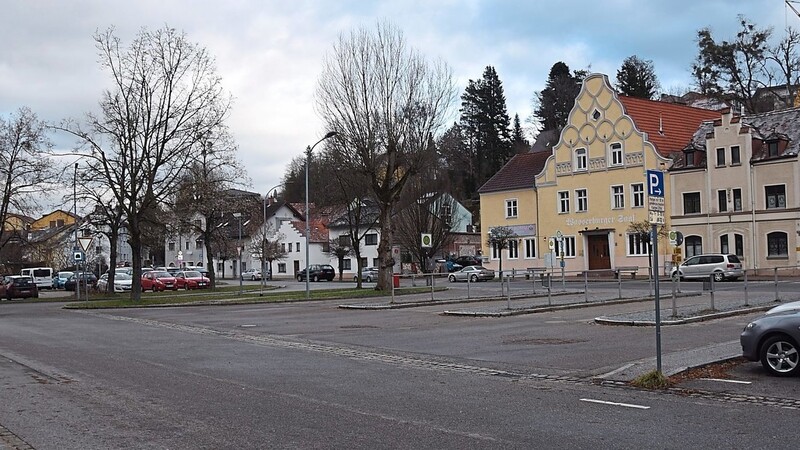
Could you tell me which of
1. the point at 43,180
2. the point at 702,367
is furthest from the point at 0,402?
the point at 43,180

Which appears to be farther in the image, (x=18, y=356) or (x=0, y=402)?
(x=18, y=356)

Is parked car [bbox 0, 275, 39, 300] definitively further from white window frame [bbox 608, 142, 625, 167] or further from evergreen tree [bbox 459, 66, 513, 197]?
evergreen tree [bbox 459, 66, 513, 197]

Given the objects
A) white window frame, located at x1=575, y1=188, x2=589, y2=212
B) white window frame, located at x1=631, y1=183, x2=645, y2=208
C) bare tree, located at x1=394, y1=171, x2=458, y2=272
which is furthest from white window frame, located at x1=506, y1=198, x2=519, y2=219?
white window frame, located at x1=631, y1=183, x2=645, y2=208

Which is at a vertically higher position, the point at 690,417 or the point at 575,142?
the point at 575,142

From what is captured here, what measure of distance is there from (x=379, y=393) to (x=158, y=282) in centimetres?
5342

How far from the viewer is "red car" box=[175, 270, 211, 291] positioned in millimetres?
61906

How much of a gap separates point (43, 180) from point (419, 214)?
29697 millimetres

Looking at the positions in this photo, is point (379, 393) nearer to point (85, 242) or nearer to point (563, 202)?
point (85, 242)

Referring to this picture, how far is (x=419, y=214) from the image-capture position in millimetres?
68438

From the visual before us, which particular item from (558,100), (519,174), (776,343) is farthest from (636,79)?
(776,343)

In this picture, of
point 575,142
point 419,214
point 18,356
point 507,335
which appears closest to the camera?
point 18,356

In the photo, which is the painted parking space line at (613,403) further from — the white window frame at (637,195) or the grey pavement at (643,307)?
the white window frame at (637,195)

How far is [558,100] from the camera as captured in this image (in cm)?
9944

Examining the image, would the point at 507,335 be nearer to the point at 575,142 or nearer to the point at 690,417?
the point at 690,417
